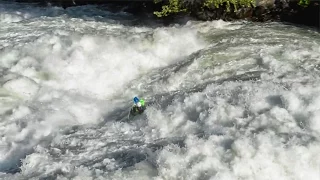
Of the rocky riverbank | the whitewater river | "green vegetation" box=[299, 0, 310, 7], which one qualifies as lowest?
the whitewater river

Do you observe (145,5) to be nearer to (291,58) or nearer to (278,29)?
(278,29)

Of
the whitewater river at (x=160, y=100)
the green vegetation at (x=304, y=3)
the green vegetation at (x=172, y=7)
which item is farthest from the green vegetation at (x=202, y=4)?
the green vegetation at (x=304, y=3)

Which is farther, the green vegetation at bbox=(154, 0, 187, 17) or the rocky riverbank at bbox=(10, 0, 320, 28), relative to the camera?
the green vegetation at bbox=(154, 0, 187, 17)

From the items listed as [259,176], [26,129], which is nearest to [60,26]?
[26,129]

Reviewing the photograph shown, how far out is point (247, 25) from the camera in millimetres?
11188

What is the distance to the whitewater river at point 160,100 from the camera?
6.34m

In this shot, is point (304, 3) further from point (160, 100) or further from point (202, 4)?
point (160, 100)

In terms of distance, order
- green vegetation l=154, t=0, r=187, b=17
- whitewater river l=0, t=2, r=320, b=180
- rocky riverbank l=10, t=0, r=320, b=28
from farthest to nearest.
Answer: green vegetation l=154, t=0, r=187, b=17 < rocky riverbank l=10, t=0, r=320, b=28 < whitewater river l=0, t=2, r=320, b=180

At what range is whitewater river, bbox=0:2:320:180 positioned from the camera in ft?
20.8

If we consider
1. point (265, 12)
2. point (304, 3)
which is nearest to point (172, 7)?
point (265, 12)

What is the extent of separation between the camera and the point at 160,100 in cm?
837

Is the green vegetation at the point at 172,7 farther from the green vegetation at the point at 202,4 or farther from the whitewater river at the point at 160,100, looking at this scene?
the whitewater river at the point at 160,100

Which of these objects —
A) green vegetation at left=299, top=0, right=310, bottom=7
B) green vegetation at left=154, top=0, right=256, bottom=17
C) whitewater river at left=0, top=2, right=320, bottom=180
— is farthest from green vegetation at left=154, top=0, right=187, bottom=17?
green vegetation at left=299, top=0, right=310, bottom=7

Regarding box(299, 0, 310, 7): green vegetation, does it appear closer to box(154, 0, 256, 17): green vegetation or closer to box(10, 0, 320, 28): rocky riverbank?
box(10, 0, 320, 28): rocky riverbank
